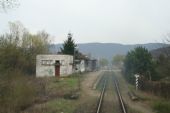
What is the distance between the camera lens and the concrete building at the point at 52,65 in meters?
65.3

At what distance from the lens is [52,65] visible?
6550 centimetres

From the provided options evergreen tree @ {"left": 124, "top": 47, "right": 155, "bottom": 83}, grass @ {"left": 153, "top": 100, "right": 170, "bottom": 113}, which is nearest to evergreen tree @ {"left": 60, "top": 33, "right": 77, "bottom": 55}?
evergreen tree @ {"left": 124, "top": 47, "right": 155, "bottom": 83}

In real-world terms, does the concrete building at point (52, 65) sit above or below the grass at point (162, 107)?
above

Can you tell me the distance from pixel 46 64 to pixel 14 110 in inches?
1634

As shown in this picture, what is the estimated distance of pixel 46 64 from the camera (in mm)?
65688

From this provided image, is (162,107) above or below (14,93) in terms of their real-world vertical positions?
below

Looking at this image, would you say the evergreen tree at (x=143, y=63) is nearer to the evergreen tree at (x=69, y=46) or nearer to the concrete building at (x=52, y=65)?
the concrete building at (x=52, y=65)

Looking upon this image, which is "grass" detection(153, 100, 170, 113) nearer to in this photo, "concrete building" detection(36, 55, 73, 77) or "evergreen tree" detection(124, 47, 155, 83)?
"evergreen tree" detection(124, 47, 155, 83)

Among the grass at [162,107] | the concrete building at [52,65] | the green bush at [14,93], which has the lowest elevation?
the grass at [162,107]

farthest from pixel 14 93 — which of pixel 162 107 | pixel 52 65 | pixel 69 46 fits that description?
pixel 69 46

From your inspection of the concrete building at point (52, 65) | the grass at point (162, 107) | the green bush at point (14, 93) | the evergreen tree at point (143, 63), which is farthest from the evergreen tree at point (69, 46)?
the grass at point (162, 107)

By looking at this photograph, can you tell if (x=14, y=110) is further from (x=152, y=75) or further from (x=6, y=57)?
(x=152, y=75)

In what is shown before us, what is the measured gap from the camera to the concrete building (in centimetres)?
6531

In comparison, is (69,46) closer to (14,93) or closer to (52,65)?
(52,65)
